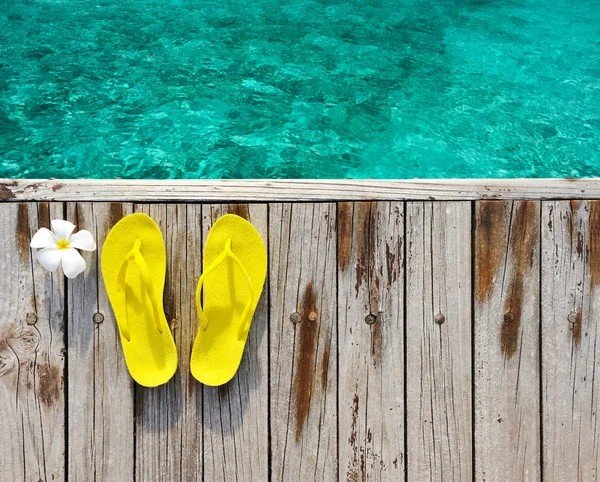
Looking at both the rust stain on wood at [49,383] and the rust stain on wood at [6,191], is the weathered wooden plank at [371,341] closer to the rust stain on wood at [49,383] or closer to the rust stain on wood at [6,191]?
the rust stain on wood at [49,383]

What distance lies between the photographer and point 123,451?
1.33 metres

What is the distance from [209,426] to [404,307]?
0.77 metres

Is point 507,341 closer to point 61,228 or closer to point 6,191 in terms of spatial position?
point 61,228

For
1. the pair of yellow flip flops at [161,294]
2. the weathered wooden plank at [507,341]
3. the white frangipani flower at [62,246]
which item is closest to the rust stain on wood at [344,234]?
the pair of yellow flip flops at [161,294]

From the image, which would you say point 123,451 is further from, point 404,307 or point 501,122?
point 501,122

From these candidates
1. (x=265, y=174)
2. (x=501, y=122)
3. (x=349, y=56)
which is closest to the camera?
(x=265, y=174)

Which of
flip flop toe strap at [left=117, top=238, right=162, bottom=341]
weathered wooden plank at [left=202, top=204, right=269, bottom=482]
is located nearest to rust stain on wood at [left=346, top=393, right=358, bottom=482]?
weathered wooden plank at [left=202, top=204, right=269, bottom=482]

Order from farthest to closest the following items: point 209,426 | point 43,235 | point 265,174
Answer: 1. point 265,174
2. point 209,426
3. point 43,235

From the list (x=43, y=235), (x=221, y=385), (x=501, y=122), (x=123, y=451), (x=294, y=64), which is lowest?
(x=123, y=451)

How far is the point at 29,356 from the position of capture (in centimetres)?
133

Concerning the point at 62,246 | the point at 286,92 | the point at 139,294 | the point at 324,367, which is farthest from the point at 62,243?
the point at 286,92

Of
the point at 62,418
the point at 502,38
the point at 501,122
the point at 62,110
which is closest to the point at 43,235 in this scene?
the point at 62,418

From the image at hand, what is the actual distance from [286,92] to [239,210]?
1319 millimetres

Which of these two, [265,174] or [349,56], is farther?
[349,56]
